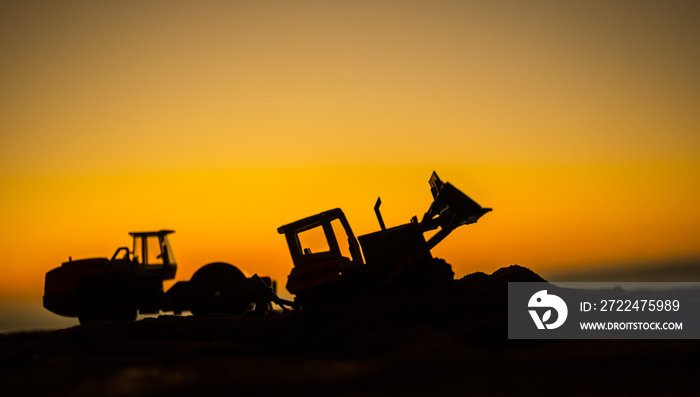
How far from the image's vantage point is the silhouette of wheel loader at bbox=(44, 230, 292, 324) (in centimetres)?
1555

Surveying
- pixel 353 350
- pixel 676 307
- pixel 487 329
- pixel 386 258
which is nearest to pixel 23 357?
pixel 353 350

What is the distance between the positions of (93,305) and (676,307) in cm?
1326

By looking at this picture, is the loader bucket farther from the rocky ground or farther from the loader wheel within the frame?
the loader wheel

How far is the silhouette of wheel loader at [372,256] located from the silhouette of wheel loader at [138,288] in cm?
374

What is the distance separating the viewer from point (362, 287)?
1171 centimetres

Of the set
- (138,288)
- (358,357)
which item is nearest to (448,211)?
(358,357)

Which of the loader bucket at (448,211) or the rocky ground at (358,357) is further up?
the loader bucket at (448,211)

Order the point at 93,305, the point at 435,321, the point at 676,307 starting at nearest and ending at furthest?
1. the point at 435,321
2. the point at 676,307
3. the point at 93,305

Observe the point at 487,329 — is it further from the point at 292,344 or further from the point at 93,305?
the point at 93,305

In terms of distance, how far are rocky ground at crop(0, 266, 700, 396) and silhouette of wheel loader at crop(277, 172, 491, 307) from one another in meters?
0.66
